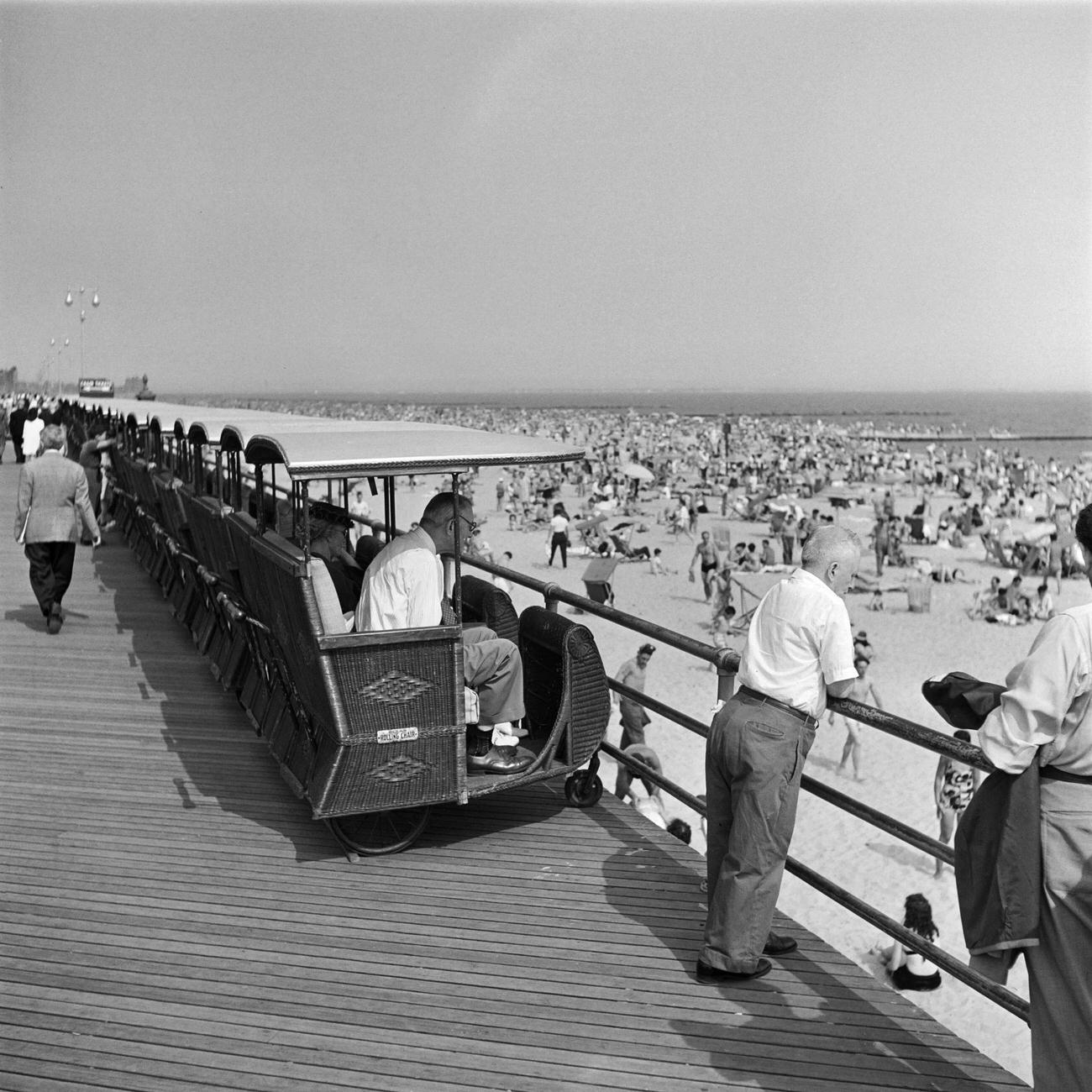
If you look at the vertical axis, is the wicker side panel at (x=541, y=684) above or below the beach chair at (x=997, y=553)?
above

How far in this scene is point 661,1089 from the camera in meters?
3.56

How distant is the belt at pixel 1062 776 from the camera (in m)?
2.90

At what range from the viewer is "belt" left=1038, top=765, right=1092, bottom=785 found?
2.90 meters

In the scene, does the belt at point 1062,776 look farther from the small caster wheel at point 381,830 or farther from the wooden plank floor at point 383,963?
the small caster wheel at point 381,830

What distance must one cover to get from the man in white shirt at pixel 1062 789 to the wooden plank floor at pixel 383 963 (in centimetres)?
75

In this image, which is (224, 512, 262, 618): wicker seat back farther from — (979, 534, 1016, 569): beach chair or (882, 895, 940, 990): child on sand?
(979, 534, 1016, 569): beach chair

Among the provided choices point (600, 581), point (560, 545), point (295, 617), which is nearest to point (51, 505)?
point (295, 617)

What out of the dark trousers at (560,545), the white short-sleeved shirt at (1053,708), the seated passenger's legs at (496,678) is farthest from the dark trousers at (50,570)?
the dark trousers at (560,545)

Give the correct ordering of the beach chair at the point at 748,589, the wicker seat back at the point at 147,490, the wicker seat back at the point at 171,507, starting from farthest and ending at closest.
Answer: the beach chair at the point at 748,589 < the wicker seat back at the point at 147,490 < the wicker seat back at the point at 171,507

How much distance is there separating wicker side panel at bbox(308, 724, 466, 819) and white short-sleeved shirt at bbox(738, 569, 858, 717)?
5.73ft

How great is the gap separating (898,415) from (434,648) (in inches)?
7957

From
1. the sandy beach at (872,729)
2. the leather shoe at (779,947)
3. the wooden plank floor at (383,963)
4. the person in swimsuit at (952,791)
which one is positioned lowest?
the sandy beach at (872,729)

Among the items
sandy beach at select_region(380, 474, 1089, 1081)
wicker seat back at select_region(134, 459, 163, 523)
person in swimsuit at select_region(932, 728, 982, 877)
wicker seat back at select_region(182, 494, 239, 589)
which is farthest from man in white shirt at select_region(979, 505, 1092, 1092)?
wicker seat back at select_region(134, 459, 163, 523)

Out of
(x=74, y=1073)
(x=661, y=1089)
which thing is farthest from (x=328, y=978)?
(x=661, y=1089)
